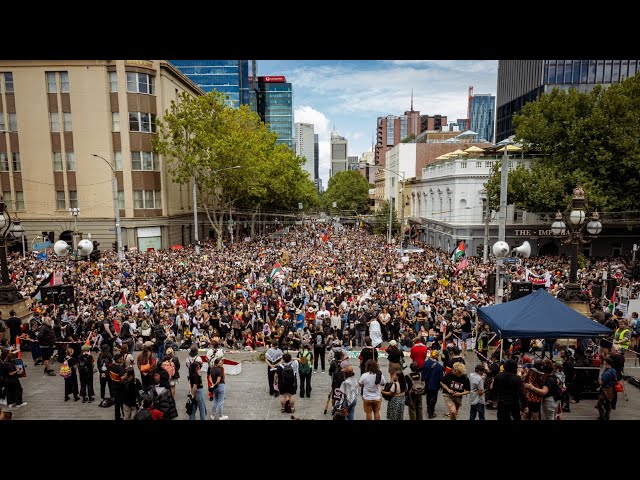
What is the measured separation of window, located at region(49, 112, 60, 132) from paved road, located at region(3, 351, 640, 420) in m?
31.0

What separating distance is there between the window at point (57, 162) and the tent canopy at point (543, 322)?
125 ft

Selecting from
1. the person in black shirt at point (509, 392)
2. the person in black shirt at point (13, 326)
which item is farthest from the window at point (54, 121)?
the person in black shirt at point (509, 392)

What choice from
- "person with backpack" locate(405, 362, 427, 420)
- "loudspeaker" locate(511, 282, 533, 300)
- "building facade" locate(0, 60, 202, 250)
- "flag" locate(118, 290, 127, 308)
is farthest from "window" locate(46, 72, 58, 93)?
"person with backpack" locate(405, 362, 427, 420)

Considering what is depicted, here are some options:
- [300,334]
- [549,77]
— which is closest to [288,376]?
[300,334]

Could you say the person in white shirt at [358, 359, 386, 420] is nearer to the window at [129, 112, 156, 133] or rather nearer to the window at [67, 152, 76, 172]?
the window at [129, 112, 156, 133]

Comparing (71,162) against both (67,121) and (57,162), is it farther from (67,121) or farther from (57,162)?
(67,121)

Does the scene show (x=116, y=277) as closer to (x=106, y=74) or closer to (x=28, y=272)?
(x=28, y=272)

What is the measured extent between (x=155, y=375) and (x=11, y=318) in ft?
25.4

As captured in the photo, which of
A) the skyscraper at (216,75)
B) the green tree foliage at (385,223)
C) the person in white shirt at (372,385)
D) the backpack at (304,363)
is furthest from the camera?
the skyscraper at (216,75)

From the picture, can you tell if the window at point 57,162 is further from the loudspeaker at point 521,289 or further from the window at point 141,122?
the loudspeaker at point 521,289

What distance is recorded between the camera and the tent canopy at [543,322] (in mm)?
8369
